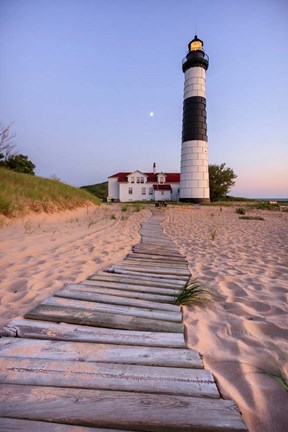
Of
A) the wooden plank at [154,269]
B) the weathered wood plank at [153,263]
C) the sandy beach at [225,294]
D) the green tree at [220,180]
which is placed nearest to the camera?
the sandy beach at [225,294]

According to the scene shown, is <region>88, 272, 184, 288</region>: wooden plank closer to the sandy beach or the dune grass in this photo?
the sandy beach

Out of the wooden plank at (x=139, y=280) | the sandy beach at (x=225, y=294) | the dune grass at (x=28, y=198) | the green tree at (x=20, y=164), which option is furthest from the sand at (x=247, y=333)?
the green tree at (x=20, y=164)

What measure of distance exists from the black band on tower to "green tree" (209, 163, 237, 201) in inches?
533

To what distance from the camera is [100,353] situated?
146 cm

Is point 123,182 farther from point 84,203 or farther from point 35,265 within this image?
point 35,265

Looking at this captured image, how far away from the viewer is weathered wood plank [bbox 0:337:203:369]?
1.41m

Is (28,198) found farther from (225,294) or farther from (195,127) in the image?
(195,127)

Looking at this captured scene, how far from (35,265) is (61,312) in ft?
6.33

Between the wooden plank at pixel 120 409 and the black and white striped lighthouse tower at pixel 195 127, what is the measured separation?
2593cm

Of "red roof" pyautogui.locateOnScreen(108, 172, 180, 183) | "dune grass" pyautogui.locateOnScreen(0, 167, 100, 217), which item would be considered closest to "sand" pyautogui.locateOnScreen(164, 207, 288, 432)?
"dune grass" pyautogui.locateOnScreen(0, 167, 100, 217)

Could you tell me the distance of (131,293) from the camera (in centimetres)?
250

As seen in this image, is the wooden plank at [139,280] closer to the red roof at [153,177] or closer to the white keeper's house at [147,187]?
the white keeper's house at [147,187]

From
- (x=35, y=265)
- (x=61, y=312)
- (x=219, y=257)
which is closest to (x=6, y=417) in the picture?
(x=61, y=312)

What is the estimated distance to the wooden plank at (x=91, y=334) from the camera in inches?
63.6
